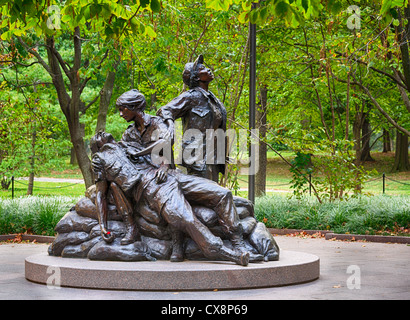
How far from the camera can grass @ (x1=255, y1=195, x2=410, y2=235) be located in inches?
507

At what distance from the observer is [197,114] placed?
847 centimetres

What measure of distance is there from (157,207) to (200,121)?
159cm

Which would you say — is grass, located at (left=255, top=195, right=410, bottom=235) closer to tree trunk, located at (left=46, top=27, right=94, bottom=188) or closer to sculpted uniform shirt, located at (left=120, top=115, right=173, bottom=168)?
tree trunk, located at (left=46, top=27, right=94, bottom=188)

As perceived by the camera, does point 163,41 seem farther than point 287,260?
Yes

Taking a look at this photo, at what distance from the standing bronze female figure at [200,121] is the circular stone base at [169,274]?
164 cm

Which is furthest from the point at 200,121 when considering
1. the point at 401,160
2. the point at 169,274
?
the point at 401,160

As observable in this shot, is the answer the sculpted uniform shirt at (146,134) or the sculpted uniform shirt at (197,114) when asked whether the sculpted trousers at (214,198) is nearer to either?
the sculpted uniform shirt at (146,134)

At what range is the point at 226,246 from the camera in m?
7.49

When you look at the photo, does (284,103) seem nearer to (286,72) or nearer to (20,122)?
(286,72)

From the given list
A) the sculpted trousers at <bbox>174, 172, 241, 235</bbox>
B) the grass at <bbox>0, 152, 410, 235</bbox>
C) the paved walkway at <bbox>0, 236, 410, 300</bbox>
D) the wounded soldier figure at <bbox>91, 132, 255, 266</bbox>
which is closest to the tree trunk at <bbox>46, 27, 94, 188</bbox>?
the grass at <bbox>0, 152, 410, 235</bbox>

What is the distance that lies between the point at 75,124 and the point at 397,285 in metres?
10.2

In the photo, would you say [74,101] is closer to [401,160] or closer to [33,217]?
[33,217]

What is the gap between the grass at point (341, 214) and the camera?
12867mm
